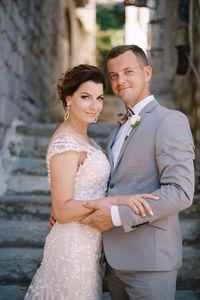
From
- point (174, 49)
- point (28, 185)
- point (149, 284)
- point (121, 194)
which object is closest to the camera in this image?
point (149, 284)

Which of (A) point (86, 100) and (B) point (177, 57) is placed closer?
(A) point (86, 100)

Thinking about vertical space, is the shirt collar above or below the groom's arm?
above

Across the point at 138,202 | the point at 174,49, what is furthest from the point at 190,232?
the point at 174,49

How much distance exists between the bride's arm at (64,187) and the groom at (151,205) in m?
0.09

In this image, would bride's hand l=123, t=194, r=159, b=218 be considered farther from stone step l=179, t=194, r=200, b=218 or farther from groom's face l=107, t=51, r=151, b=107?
stone step l=179, t=194, r=200, b=218

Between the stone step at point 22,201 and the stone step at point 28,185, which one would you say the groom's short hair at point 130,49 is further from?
the stone step at point 28,185

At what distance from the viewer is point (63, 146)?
6.50 feet

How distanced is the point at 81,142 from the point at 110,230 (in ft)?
1.92

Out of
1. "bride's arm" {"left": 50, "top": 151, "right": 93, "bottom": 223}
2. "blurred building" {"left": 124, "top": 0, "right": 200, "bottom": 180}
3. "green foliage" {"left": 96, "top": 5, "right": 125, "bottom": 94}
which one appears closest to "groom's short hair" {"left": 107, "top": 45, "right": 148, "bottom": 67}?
"bride's arm" {"left": 50, "top": 151, "right": 93, "bottom": 223}

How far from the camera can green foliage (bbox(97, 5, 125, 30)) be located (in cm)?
1595

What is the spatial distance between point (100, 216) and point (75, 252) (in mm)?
338

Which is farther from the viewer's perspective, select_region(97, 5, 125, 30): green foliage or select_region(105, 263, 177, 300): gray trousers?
select_region(97, 5, 125, 30): green foliage

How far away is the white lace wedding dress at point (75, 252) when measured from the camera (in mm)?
1955

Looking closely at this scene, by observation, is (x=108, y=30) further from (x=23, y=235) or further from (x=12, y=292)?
(x=12, y=292)
